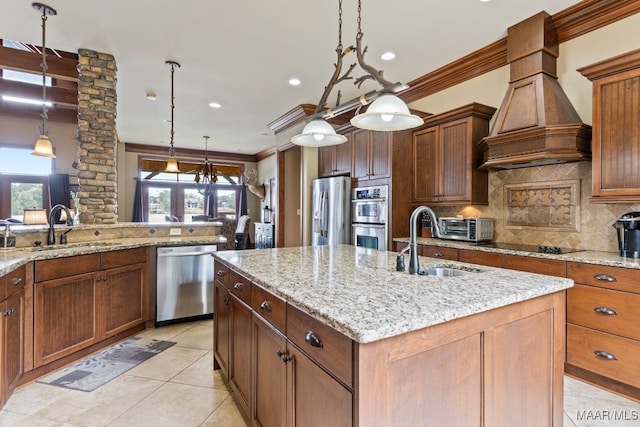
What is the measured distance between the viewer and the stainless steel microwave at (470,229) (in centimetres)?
341

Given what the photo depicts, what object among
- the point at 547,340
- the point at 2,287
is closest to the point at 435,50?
the point at 547,340

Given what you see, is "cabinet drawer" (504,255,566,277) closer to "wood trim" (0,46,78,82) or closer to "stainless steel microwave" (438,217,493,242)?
"stainless steel microwave" (438,217,493,242)

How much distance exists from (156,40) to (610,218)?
14.2ft

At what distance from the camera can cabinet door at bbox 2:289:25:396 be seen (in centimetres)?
203

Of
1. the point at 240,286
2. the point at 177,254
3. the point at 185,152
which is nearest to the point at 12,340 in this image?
the point at 177,254

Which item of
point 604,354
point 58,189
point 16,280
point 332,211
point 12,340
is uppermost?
point 58,189

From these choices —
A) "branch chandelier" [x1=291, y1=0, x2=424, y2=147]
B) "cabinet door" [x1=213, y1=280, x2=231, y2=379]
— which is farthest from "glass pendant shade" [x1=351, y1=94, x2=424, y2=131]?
"cabinet door" [x1=213, y1=280, x2=231, y2=379]

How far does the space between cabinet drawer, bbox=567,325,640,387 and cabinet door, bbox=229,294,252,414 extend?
2.34 m

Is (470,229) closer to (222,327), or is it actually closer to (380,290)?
(380,290)

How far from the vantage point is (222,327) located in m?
2.31

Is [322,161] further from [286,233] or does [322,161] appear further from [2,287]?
[2,287]

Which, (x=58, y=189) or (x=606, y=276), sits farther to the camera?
(x=58, y=189)

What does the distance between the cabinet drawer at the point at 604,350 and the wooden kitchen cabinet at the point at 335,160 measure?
3179 millimetres

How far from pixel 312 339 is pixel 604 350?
7.73 ft
